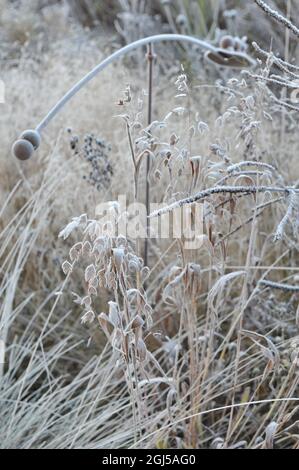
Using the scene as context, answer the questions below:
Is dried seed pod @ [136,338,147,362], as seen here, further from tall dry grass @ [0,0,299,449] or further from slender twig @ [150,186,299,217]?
slender twig @ [150,186,299,217]

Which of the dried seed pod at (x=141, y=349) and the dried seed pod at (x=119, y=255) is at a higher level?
the dried seed pod at (x=119, y=255)

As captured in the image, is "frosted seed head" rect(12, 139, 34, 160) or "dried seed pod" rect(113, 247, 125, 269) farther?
"frosted seed head" rect(12, 139, 34, 160)

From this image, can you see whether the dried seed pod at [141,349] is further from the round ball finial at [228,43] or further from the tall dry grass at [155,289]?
the round ball finial at [228,43]

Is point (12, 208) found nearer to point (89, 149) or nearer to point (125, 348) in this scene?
point (89, 149)

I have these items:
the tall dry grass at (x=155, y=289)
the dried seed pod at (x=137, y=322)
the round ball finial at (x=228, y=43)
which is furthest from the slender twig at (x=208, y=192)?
the round ball finial at (x=228, y=43)

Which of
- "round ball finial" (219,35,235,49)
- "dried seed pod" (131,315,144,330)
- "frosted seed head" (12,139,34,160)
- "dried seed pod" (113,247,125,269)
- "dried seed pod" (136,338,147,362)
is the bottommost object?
"dried seed pod" (136,338,147,362)

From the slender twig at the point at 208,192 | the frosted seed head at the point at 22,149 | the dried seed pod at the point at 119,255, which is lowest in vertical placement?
the dried seed pod at the point at 119,255

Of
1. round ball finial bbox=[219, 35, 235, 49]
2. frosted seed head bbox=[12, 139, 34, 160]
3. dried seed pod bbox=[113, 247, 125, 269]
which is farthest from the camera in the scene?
round ball finial bbox=[219, 35, 235, 49]

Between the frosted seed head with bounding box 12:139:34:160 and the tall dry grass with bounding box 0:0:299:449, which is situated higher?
the frosted seed head with bounding box 12:139:34:160

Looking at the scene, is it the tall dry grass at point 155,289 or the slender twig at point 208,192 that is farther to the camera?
the tall dry grass at point 155,289

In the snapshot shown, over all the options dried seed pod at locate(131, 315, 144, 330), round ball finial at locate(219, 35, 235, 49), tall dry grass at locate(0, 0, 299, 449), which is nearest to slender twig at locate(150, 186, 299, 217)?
tall dry grass at locate(0, 0, 299, 449)

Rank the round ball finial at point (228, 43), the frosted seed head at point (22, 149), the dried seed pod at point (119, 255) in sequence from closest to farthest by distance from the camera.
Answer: the dried seed pod at point (119, 255) < the frosted seed head at point (22, 149) < the round ball finial at point (228, 43)

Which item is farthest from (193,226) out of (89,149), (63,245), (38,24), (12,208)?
(38,24)

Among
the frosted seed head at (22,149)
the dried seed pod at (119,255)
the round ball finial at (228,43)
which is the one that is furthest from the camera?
the round ball finial at (228,43)
